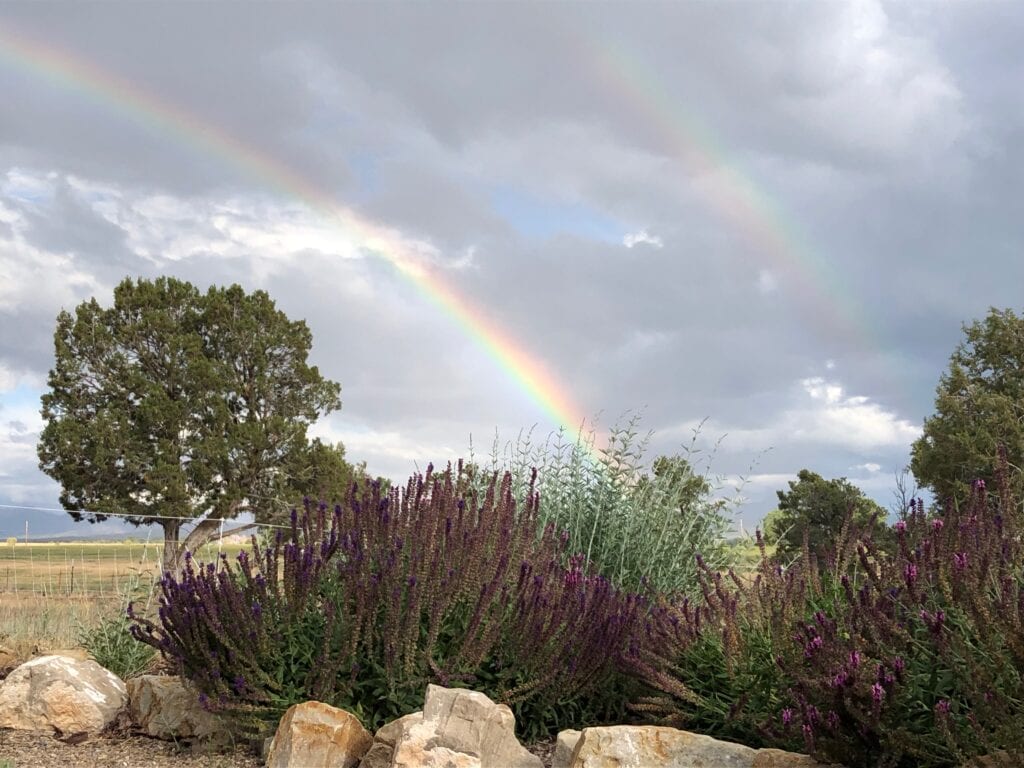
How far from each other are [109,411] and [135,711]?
22.6 m

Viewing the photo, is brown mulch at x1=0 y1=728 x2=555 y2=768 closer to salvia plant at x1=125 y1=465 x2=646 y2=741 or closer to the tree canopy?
salvia plant at x1=125 y1=465 x2=646 y2=741

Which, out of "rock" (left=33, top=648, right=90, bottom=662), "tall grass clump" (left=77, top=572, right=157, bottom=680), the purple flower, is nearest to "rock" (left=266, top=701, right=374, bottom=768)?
the purple flower

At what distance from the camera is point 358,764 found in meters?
4.03

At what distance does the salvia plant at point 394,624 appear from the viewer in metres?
4.33

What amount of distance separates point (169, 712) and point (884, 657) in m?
3.85

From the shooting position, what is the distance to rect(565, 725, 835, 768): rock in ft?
11.5

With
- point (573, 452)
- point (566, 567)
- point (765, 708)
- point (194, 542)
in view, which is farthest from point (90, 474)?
point (765, 708)

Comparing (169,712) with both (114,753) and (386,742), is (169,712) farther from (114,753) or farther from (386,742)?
(386,742)

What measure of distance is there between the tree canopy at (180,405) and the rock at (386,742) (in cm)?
2211

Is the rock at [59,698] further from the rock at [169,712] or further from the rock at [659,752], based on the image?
the rock at [659,752]

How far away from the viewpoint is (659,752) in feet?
11.7

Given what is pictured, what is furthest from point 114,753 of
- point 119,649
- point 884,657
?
Answer: point 884,657

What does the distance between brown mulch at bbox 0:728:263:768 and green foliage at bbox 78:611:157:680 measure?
1.01m

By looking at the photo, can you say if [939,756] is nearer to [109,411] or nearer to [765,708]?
[765,708]
